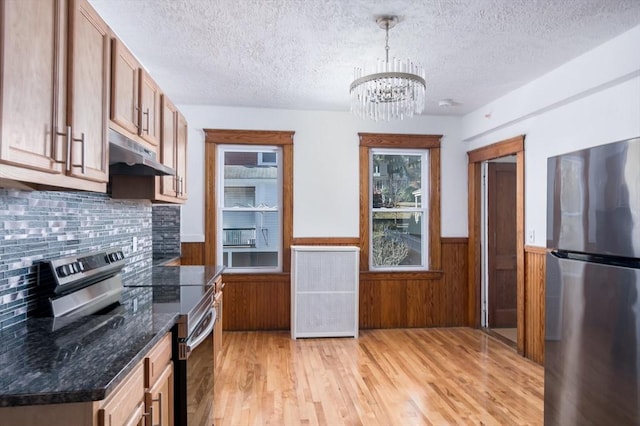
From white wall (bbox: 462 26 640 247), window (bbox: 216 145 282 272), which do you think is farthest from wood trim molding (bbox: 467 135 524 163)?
window (bbox: 216 145 282 272)

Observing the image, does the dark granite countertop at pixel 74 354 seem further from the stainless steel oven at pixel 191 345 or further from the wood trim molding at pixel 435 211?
the wood trim molding at pixel 435 211

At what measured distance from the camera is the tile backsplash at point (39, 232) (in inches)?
56.6

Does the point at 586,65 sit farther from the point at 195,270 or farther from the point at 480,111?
the point at 195,270

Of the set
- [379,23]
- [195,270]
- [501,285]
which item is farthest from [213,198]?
[501,285]

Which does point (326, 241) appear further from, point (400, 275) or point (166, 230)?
point (166, 230)

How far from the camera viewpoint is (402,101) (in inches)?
99.7

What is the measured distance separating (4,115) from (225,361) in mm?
2684

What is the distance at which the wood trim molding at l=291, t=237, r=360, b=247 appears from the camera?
13.5 feet

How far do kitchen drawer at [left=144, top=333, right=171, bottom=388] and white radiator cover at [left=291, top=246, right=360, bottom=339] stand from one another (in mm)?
2371

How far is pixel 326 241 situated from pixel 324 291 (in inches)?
22.8

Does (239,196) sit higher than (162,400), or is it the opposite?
(239,196)

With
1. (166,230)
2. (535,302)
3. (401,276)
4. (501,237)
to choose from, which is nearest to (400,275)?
(401,276)

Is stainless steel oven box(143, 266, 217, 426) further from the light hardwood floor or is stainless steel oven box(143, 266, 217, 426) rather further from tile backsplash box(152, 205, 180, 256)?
tile backsplash box(152, 205, 180, 256)

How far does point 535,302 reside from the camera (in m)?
3.30
